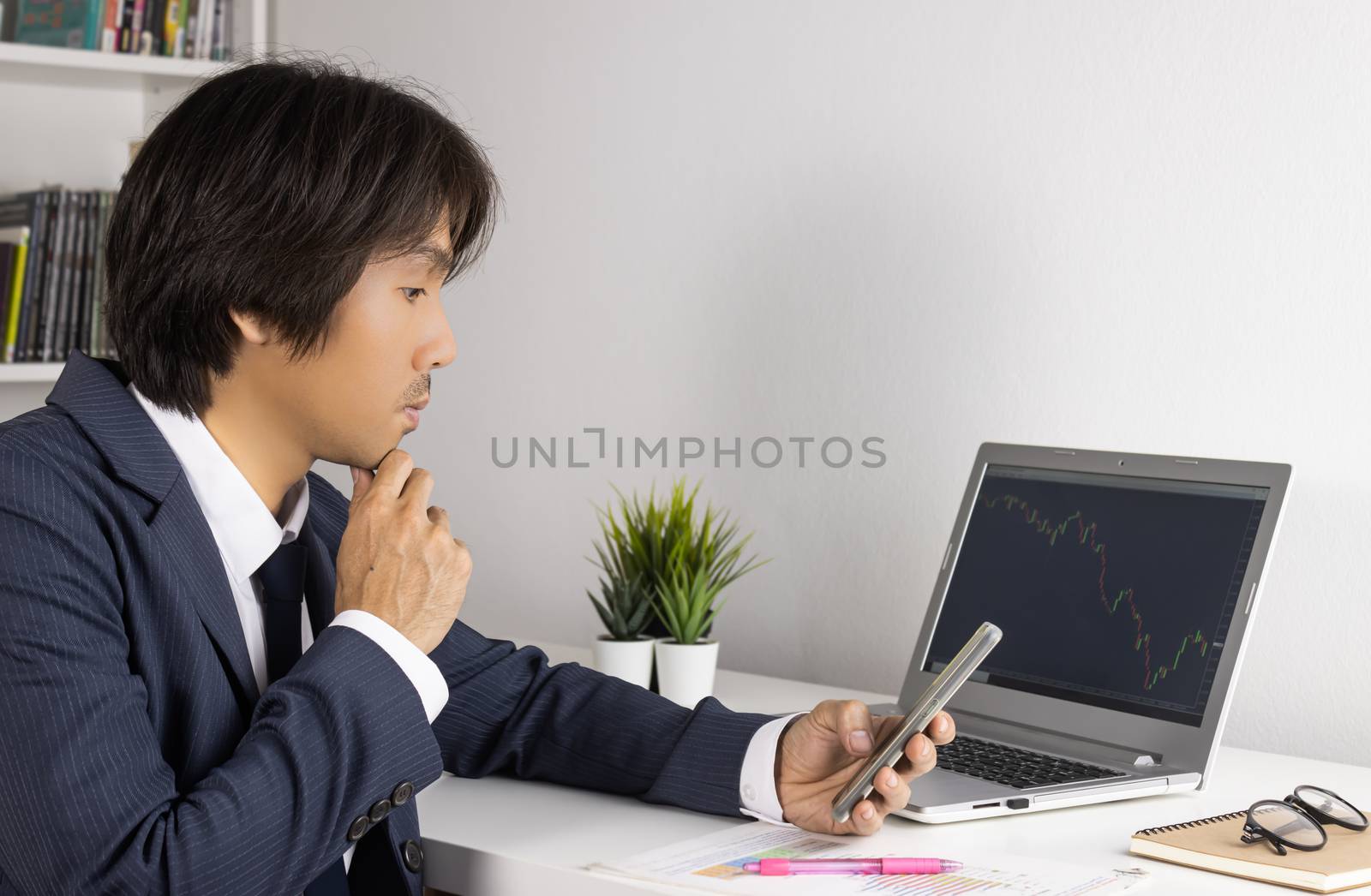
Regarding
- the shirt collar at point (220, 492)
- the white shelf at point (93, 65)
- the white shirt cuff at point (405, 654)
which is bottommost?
the white shirt cuff at point (405, 654)

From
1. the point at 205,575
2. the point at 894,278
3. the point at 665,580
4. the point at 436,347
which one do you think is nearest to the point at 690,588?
the point at 665,580

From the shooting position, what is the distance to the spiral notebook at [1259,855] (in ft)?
2.87

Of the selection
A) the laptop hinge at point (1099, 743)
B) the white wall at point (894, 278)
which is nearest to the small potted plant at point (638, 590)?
the white wall at point (894, 278)

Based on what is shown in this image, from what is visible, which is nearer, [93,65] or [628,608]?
[628,608]

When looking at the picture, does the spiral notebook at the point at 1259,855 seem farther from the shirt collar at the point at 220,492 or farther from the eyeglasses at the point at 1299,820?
the shirt collar at the point at 220,492

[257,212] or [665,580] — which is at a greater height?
[257,212]

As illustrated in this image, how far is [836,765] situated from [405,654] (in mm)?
350

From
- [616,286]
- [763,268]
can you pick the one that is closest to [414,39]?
[616,286]

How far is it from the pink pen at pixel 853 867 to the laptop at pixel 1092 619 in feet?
0.38

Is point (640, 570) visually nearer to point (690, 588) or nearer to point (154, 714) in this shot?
point (690, 588)

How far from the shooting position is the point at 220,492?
993 mm

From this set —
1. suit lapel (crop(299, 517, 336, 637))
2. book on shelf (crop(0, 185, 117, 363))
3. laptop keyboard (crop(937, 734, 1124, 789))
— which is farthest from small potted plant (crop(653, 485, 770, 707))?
book on shelf (crop(0, 185, 117, 363))

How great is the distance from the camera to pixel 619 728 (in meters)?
1.11

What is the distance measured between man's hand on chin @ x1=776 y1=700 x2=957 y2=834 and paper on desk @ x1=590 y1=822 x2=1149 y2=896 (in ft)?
0.10
